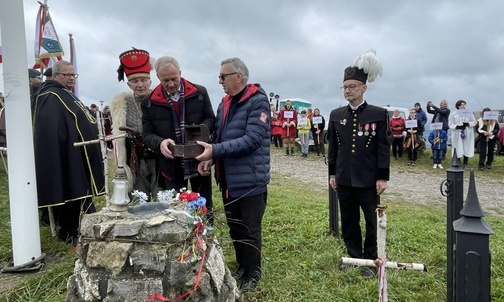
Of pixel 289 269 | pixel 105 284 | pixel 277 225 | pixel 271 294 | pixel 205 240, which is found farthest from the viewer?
pixel 277 225

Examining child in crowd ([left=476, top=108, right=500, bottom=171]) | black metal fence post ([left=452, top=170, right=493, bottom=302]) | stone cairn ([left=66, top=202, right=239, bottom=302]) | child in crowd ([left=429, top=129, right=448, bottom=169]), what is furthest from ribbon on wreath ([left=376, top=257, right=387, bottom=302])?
child in crowd ([left=476, top=108, right=500, bottom=171])

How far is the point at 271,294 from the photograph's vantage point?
3133mm

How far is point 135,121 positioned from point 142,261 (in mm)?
2170

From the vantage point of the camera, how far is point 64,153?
159 inches

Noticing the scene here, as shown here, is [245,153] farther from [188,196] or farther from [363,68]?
[363,68]

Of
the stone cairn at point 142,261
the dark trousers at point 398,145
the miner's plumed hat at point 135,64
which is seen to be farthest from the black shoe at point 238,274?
the dark trousers at point 398,145

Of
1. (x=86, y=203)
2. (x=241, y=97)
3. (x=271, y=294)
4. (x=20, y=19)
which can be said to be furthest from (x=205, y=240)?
(x=20, y=19)

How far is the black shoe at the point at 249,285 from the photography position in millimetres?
3158

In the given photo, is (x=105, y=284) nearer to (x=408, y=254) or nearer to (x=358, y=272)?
(x=358, y=272)

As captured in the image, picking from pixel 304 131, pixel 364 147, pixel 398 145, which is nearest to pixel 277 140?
pixel 304 131

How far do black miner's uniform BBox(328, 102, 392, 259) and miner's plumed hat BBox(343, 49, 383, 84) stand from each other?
283 millimetres

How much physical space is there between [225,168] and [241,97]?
62 centimetres

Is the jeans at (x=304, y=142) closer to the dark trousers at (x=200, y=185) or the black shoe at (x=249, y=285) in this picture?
the dark trousers at (x=200, y=185)

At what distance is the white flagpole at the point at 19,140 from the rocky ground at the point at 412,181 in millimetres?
6756
